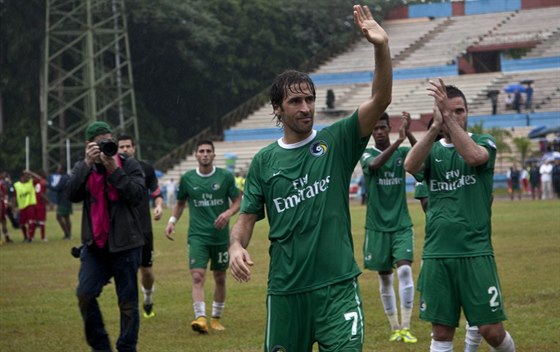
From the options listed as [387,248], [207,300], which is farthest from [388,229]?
[207,300]

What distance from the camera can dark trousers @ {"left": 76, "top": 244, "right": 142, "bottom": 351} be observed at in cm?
960

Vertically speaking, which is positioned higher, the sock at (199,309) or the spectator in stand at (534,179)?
the sock at (199,309)

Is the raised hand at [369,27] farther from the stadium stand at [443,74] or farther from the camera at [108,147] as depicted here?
the stadium stand at [443,74]

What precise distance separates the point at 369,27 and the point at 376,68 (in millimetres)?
291

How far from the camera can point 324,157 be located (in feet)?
22.2

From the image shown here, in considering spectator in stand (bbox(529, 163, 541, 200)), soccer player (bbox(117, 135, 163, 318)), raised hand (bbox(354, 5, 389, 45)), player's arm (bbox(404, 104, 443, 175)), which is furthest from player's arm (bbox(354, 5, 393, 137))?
spectator in stand (bbox(529, 163, 541, 200))

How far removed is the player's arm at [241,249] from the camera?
6371 millimetres

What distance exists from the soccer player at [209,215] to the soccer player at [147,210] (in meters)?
0.33

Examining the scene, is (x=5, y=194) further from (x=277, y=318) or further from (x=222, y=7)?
(x=222, y=7)

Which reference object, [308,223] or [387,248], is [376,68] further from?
[387,248]

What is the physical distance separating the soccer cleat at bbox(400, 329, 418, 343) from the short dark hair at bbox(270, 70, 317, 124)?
5.45 meters

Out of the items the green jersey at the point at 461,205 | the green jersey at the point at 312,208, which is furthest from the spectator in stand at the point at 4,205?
the green jersey at the point at 312,208

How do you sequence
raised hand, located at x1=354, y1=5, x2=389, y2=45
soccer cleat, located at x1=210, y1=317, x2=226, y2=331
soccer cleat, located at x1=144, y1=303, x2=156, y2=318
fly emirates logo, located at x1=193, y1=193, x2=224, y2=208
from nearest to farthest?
raised hand, located at x1=354, y1=5, x2=389, y2=45 < soccer cleat, located at x1=210, y1=317, x2=226, y2=331 < fly emirates logo, located at x1=193, y1=193, x2=224, y2=208 < soccer cleat, located at x1=144, y1=303, x2=156, y2=318

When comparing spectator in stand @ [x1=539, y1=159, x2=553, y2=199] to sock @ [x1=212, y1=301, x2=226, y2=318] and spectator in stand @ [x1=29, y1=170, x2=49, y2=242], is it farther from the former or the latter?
sock @ [x1=212, y1=301, x2=226, y2=318]
